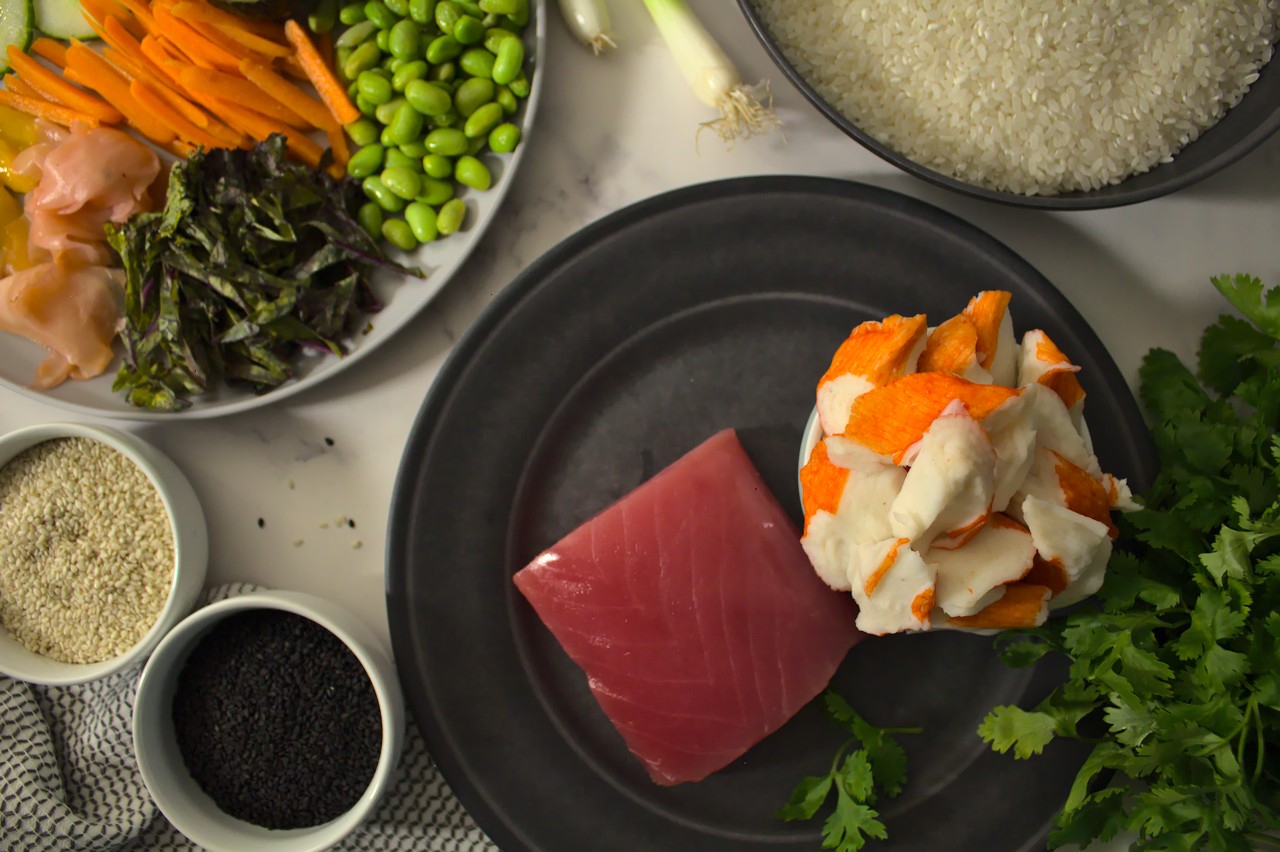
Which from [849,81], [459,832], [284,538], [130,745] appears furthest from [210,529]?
[849,81]

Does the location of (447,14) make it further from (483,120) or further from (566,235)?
(566,235)

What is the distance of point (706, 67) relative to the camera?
1452 millimetres

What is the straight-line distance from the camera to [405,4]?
58.3 inches

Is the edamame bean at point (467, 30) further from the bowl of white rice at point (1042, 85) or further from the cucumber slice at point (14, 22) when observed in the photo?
the cucumber slice at point (14, 22)

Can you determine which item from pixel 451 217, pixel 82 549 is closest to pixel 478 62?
pixel 451 217

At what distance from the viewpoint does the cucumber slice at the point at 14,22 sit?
1545 mm

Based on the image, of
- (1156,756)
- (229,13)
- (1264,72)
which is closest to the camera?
(1156,756)

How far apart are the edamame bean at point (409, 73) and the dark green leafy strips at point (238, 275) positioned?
19 centimetres

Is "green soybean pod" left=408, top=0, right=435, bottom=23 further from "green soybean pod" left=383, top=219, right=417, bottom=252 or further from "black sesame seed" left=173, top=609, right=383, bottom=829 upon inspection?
"black sesame seed" left=173, top=609, right=383, bottom=829

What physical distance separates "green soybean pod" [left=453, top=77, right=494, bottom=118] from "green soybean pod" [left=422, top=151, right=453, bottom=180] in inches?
3.4

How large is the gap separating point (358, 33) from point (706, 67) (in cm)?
58

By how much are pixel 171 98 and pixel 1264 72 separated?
174cm

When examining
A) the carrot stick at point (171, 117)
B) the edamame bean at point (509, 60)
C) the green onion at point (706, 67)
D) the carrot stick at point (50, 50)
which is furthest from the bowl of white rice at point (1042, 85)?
the carrot stick at point (50, 50)

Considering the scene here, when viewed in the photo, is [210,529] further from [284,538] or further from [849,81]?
[849,81]
